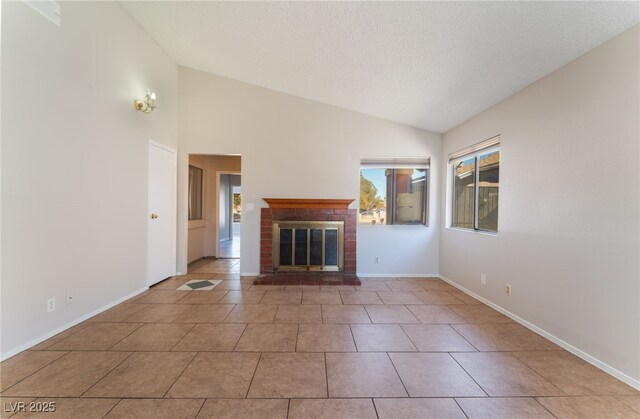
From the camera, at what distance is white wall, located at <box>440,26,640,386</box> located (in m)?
1.77

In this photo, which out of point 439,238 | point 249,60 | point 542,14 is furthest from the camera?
point 439,238

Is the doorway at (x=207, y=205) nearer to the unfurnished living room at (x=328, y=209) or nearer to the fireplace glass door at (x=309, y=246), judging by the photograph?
the unfurnished living room at (x=328, y=209)

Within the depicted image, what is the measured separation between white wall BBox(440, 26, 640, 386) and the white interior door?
4.37m

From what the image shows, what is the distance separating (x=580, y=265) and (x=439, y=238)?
7.43 ft

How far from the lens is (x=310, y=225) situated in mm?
4191

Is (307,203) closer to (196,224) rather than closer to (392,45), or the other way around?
(392,45)

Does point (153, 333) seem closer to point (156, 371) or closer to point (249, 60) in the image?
point (156, 371)

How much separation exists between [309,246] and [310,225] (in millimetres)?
336

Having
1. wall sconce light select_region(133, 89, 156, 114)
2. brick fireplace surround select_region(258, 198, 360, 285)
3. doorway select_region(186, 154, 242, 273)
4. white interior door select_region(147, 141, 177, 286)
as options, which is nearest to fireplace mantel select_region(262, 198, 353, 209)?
brick fireplace surround select_region(258, 198, 360, 285)

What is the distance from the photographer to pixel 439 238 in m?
4.34

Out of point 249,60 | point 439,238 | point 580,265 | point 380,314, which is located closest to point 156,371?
point 380,314

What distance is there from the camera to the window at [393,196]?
439cm

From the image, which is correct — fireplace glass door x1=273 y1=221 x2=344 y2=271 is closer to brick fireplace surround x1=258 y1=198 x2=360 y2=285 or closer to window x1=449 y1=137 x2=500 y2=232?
brick fireplace surround x1=258 y1=198 x2=360 y2=285

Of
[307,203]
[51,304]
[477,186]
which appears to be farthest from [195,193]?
[477,186]
